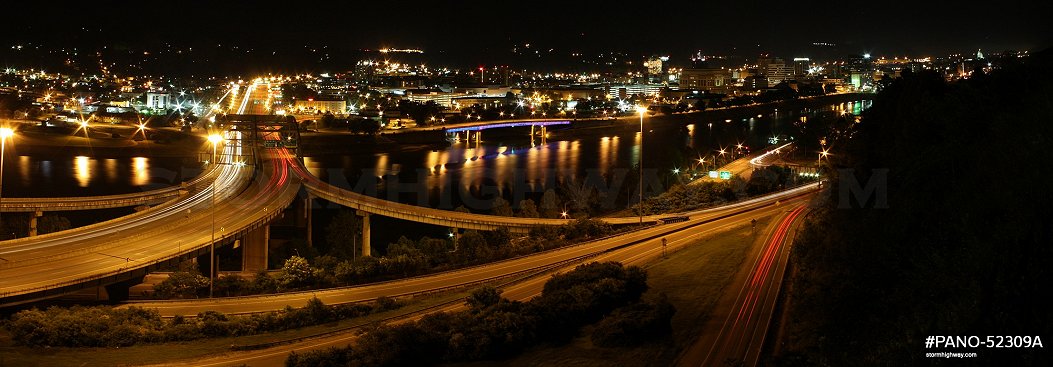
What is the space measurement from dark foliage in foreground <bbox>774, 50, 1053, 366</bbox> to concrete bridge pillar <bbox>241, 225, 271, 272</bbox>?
5980mm

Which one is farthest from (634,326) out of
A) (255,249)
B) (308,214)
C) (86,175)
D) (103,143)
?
(103,143)

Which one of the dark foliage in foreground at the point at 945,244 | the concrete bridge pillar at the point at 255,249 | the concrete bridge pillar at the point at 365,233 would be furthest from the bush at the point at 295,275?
the dark foliage in foreground at the point at 945,244

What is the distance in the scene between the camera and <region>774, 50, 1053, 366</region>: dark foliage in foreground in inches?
119

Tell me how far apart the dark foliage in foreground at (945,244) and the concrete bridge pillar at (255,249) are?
Result: 5.98m

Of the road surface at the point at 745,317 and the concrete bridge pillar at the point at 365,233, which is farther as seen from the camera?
the concrete bridge pillar at the point at 365,233

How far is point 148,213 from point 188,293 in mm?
3486

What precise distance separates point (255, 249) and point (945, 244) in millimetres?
7696

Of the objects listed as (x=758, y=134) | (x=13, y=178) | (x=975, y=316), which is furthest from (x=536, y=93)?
(x=975, y=316)

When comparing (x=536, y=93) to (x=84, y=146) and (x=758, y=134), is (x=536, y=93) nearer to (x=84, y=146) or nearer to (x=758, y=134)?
(x=758, y=134)

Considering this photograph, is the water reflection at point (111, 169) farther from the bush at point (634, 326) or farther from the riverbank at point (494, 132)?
the bush at point (634, 326)

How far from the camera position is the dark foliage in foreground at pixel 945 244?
3.02 metres

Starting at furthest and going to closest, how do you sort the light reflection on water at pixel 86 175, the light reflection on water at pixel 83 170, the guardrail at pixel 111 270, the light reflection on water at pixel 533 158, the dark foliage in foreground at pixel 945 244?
the light reflection on water at pixel 533 158
the light reflection on water at pixel 83 170
the light reflection on water at pixel 86 175
the guardrail at pixel 111 270
the dark foliage in foreground at pixel 945 244

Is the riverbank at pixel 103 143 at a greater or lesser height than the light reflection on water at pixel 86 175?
greater

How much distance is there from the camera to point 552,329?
195 inches
